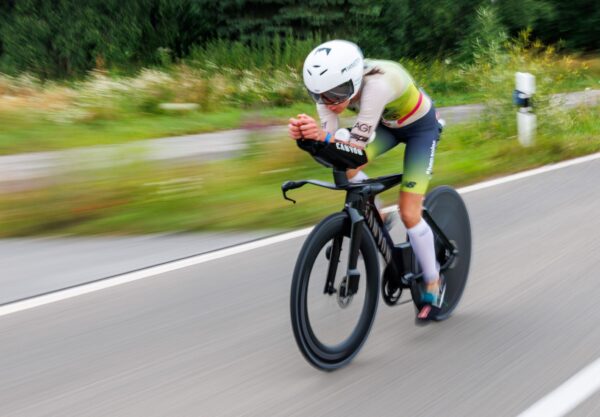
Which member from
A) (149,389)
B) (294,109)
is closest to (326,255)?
(149,389)

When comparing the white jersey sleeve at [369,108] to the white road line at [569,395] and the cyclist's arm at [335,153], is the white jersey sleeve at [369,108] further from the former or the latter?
the white road line at [569,395]

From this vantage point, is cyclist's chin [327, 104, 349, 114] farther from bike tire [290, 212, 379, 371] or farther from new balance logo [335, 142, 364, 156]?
bike tire [290, 212, 379, 371]

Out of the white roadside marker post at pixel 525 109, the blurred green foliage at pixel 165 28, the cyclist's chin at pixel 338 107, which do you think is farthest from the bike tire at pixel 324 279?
the blurred green foliage at pixel 165 28

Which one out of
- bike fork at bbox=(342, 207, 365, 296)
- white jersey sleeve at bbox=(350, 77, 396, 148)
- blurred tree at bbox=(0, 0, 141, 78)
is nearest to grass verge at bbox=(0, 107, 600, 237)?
bike fork at bbox=(342, 207, 365, 296)

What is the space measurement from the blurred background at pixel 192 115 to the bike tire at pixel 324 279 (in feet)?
9.99

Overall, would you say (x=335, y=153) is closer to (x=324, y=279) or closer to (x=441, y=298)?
(x=324, y=279)

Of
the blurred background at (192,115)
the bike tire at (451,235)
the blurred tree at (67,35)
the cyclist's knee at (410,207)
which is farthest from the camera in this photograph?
the blurred tree at (67,35)

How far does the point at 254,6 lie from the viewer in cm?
3133

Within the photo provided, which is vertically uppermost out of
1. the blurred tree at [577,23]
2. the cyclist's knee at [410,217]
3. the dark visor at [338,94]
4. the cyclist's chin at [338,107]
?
the dark visor at [338,94]

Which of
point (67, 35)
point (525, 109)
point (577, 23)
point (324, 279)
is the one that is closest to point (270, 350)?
point (324, 279)

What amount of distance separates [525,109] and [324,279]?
8102 mm

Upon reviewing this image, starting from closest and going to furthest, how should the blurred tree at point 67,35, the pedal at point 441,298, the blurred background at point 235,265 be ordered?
the blurred background at point 235,265 < the pedal at point 441,298 < the blurred tree at point 67,35

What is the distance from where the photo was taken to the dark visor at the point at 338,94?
4.05 meters

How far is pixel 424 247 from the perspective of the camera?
4738 millimetres
